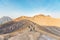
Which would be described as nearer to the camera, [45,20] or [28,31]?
[28,31]

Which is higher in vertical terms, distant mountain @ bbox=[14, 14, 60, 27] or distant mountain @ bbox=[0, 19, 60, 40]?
distant mountain @ bbox=[14, 14, 60, 27]

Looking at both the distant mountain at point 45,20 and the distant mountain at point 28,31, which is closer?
the distant mountain at point 28,31

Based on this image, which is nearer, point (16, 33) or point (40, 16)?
point (16, 33)

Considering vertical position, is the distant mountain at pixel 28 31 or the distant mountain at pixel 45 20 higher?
the distant mountain at pixel 45 20

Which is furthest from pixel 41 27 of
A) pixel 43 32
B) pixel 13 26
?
pixel 13 26

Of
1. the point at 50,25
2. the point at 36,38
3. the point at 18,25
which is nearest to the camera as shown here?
the point at 36,38

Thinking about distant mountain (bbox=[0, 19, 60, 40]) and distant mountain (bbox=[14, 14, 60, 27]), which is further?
distant mountain (bbox=[14, 14, 60, 27])

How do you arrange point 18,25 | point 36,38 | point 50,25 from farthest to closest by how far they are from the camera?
point 50,25, point 18,25, point 36,38

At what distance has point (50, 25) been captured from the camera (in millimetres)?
21219

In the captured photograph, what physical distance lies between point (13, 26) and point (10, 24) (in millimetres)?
809

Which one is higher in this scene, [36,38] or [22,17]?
[22,17]

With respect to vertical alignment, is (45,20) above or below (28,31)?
above

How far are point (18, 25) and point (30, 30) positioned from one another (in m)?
1.52

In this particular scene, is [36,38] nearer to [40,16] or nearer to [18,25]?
[18,25]
